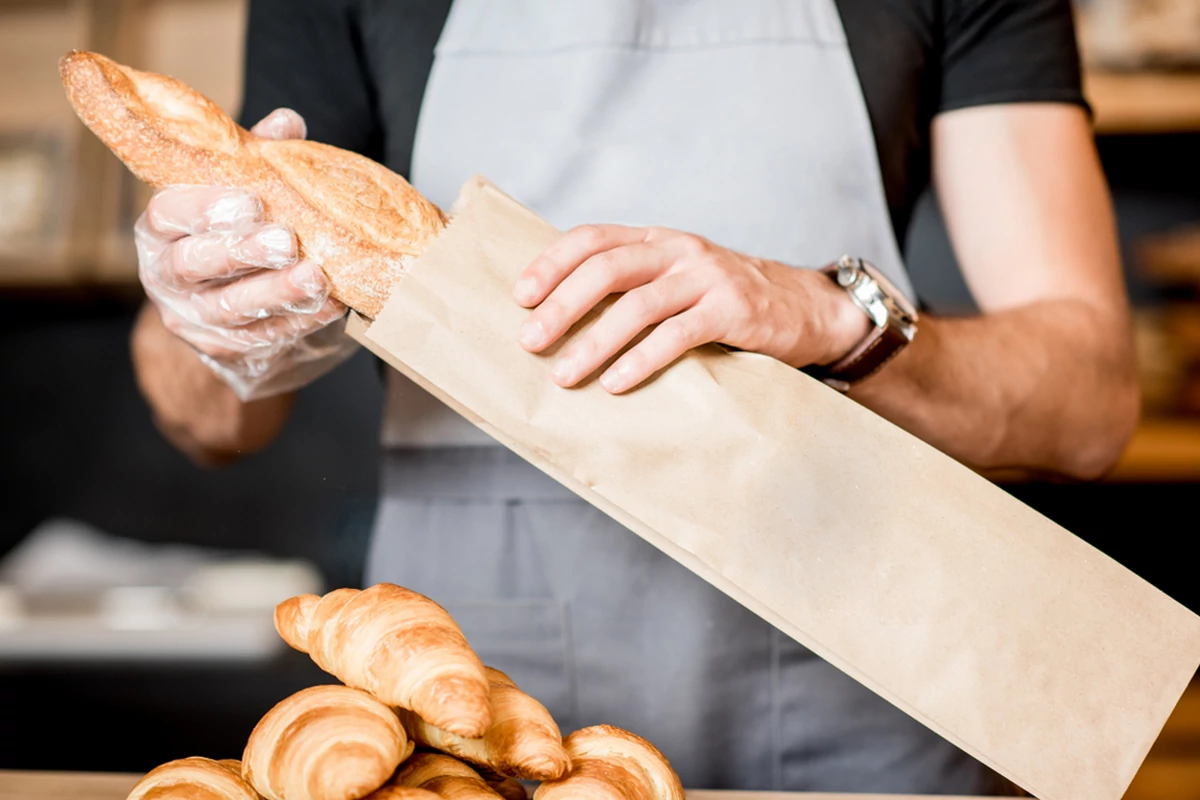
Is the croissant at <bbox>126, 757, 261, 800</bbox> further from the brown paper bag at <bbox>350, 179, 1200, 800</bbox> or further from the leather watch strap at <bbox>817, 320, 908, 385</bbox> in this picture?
the leather watch strap at <bbox>817, 320, 908, 385</bbox>

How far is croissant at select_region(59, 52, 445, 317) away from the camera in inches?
29.1

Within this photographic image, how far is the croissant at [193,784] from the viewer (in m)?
0.51

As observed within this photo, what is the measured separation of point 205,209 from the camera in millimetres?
737

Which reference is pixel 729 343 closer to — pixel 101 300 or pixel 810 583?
Result: pixel 810 583

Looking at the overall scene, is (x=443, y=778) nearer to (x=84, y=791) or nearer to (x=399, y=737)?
(x=399, y=737)

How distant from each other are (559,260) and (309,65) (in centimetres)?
61

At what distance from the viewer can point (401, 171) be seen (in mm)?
1110

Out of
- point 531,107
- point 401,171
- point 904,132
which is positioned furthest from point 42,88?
point 904,132

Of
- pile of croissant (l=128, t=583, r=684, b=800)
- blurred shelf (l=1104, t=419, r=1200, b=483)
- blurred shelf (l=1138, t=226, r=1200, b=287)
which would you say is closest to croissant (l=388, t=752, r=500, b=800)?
pile of croissant (l=128, t=583, r=684, b=800)

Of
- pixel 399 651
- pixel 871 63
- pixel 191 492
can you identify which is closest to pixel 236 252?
pixel 399 651

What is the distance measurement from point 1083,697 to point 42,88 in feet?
7.18

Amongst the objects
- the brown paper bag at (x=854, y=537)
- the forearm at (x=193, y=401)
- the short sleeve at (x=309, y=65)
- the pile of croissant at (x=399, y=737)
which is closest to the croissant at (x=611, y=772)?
the pile of croissant at (x=399, y=737)

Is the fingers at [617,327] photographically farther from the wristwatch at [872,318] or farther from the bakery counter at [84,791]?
the bakery counter at [84,791]

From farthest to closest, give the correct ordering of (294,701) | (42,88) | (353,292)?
(42,88) → (353,292) → (294,701)
